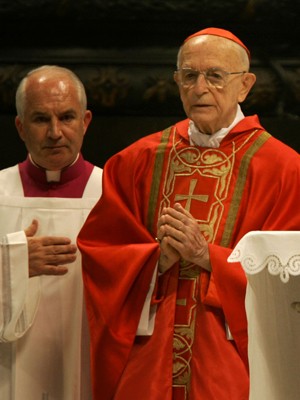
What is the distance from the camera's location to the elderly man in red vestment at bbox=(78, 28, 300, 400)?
13.9 feet

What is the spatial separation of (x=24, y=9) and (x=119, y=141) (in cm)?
84

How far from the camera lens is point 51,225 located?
4949 mm

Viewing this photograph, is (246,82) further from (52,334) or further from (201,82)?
(52,334)

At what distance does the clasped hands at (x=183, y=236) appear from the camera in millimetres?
4215

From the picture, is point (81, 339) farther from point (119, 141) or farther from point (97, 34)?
point (97, 34)

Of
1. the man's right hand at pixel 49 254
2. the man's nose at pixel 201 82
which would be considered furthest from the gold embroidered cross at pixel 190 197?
the man's right hand at pixel 49 254

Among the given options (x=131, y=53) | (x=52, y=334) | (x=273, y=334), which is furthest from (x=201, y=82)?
(x=131, y=53)

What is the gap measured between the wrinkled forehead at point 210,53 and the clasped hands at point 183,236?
22.8 inches

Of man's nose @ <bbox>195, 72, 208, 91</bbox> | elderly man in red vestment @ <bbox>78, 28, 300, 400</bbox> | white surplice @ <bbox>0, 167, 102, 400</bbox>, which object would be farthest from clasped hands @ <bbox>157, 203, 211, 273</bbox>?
white surplice @ <bbox>0, 167, 102, 400</bbox>

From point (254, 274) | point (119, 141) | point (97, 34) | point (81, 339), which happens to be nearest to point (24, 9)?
point (97, 34)

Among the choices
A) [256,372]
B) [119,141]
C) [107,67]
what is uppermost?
[107,67]

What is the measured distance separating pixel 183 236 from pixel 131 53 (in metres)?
2.17

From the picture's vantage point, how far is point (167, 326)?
432cm

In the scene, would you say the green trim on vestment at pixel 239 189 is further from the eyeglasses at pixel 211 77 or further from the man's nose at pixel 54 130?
the man's nose at pixel 54 130
